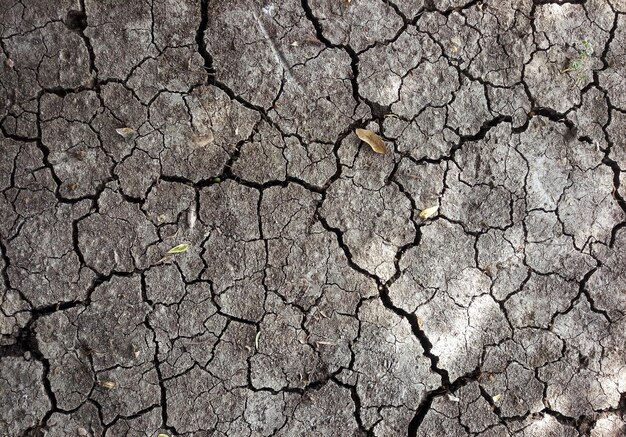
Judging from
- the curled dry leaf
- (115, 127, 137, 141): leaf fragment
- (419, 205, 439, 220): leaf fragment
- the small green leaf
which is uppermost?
the curled dry leaf

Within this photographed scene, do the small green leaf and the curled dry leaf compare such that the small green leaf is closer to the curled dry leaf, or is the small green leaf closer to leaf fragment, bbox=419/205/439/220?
the curled dry leaf

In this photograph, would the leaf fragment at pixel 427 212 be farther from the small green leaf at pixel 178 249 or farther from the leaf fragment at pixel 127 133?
the leaf fragment at pixel 127 133

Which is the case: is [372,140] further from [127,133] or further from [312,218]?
[127,133]

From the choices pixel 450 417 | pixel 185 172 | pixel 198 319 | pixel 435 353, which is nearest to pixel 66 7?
pixel 185 172

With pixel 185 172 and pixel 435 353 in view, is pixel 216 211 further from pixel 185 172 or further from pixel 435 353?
pixel 435 353

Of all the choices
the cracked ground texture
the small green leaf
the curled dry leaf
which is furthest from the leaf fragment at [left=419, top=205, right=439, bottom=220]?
the small green leaf
